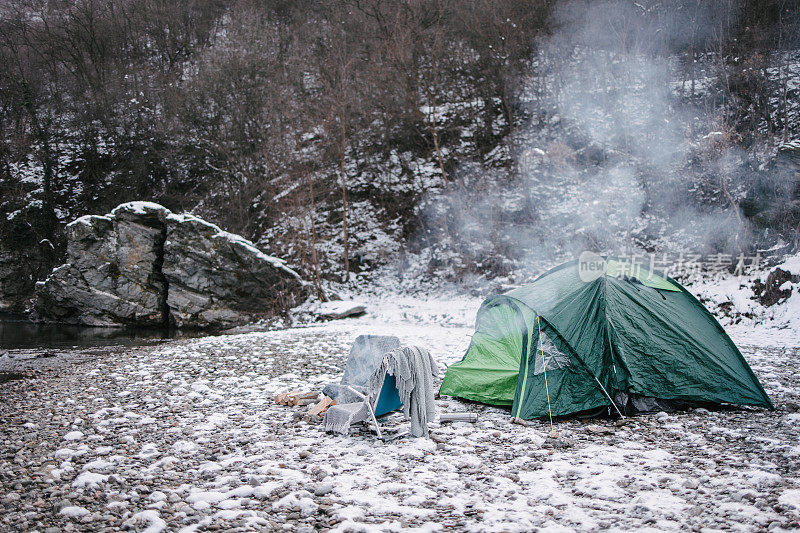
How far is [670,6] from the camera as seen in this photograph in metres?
22.8

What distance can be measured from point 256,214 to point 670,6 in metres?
22.5

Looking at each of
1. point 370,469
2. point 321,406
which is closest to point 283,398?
point 321,406

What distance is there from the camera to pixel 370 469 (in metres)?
4.27

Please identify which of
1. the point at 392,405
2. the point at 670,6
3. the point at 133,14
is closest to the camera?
the point at 392,405

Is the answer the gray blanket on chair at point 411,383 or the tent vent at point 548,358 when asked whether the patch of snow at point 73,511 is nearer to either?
the gray blanket on chair at point 411,383

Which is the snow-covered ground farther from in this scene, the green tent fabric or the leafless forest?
the leafless forest

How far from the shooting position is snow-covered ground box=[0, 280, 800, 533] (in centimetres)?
334

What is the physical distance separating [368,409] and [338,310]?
36.2ft

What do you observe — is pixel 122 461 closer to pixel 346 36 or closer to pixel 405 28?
pixel 405 28

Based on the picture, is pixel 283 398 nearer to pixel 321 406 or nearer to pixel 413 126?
pixel 321 406

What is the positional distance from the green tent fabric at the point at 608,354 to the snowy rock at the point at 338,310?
9.82m

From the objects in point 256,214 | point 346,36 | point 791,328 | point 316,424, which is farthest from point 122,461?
point 346,36

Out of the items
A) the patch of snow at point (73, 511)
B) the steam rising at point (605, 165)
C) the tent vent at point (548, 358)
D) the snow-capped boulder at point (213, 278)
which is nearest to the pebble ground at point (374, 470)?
the patch of snow at point (73, 511)

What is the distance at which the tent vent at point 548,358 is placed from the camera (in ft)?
18.7
